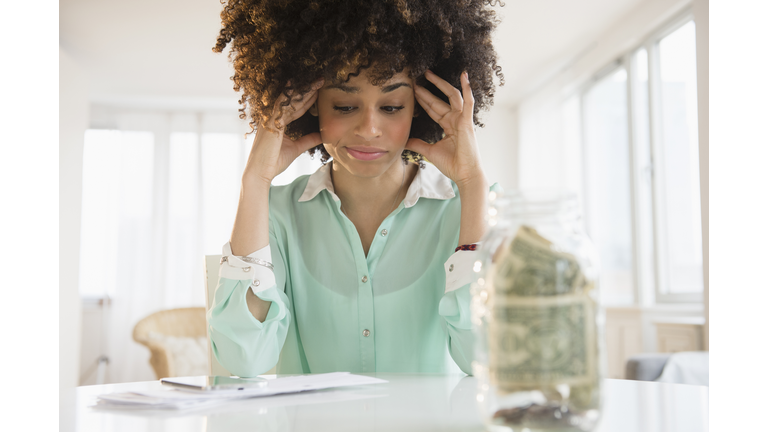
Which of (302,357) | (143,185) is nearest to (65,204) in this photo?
(143,185)

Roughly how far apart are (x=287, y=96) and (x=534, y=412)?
1.02 metres

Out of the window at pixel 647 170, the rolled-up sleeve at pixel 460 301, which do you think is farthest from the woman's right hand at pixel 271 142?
the window at pixel 647 170

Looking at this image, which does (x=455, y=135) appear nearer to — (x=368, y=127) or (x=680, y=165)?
(x=368, y=127)

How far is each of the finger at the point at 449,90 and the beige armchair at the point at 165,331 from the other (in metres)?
3.75

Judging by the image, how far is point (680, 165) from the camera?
4.22 meters

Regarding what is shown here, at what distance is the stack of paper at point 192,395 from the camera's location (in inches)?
27.8

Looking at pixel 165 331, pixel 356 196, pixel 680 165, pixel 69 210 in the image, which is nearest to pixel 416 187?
A: pixel 356 196

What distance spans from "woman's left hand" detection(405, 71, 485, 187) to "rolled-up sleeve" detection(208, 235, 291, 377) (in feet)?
1.56

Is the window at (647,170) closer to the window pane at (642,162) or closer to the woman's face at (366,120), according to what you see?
the window pane at (642,162)

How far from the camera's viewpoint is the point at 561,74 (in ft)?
18.4

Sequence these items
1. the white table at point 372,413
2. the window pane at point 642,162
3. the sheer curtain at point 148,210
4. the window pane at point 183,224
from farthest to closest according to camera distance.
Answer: the window pane at point 183,224 < the sheer curtain at point 148,210 < the window pane at point 642,162 < the white table at point 372,413

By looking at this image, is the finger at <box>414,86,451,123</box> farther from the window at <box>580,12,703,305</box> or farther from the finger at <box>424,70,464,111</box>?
the window at <box>580,12,703,305</box>

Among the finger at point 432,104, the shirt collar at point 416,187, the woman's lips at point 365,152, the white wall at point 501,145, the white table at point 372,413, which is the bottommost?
the white table at point 372,413

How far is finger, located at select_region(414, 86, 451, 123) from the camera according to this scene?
1356mm
